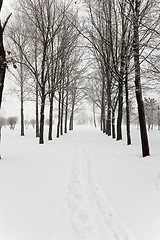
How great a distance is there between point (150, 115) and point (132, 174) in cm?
5204

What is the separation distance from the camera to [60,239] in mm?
2342

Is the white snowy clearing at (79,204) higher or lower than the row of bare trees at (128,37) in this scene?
lower

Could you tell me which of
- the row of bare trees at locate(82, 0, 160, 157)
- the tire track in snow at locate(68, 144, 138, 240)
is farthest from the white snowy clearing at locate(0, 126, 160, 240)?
the row of bare trees at locate(82, 0, 160, 157)

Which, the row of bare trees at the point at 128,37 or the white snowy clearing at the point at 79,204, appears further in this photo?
the row of bare trees at the point at 128,37

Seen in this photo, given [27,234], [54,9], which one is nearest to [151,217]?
[27,234]

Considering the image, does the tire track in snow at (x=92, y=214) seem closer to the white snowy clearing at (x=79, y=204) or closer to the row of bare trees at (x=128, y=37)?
the white snowy clearing at (x=79, y=204)

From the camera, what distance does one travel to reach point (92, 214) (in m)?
2.98

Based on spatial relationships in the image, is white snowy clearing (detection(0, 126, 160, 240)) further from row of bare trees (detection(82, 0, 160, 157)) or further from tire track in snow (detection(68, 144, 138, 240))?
row of bare trees (detection(82, 0, 160, 157))

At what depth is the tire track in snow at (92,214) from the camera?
2.48 m

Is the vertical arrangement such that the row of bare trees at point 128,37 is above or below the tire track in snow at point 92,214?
above

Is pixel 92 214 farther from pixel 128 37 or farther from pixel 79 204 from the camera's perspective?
pixel 128 37

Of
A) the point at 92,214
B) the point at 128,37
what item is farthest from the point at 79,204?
the point at 128,37

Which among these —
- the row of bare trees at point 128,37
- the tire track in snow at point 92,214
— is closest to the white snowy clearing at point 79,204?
the tire track in snow at point 92,214

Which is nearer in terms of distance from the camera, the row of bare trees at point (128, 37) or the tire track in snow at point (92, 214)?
the tire track in snow at point (92, 214)
